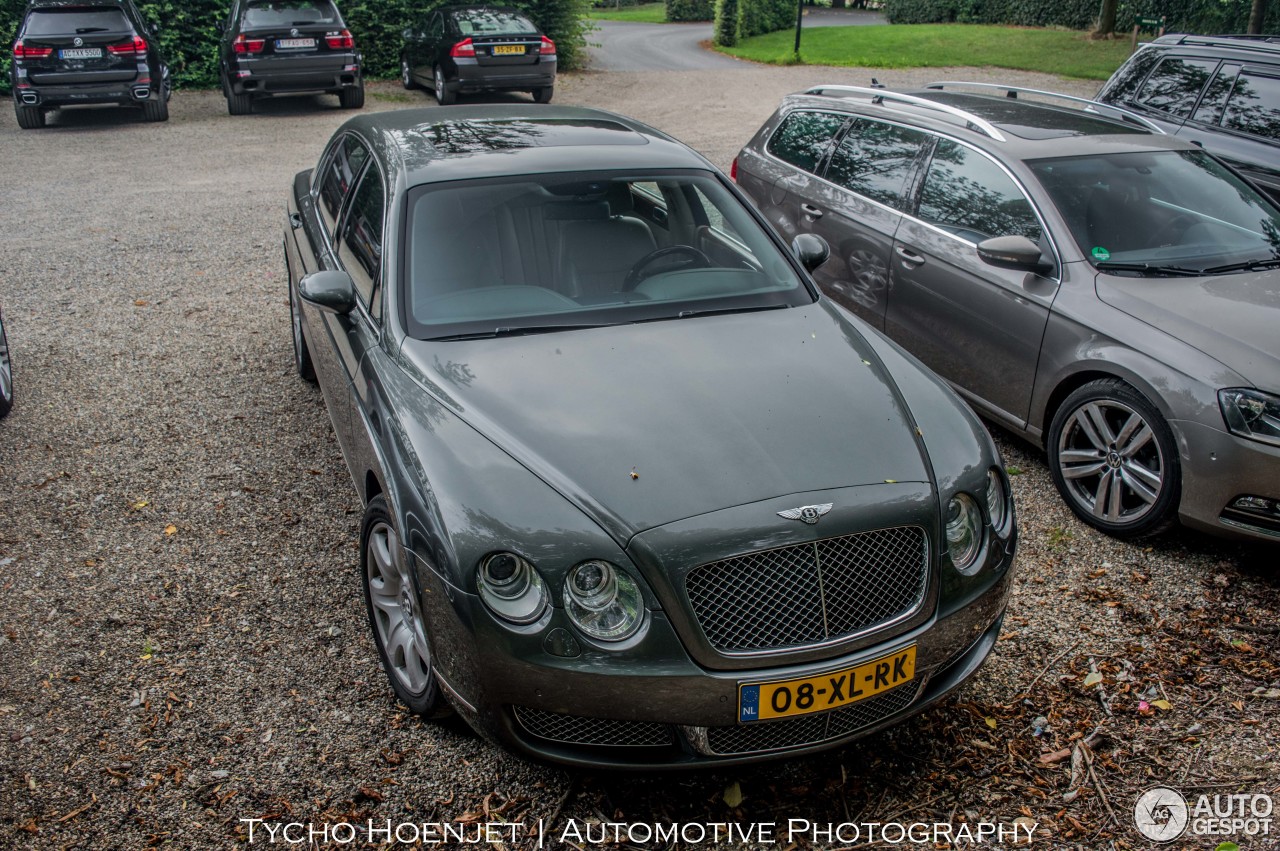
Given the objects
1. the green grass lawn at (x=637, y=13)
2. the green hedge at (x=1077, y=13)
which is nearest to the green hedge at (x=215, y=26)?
the green hedge at (x=1077, y=13)

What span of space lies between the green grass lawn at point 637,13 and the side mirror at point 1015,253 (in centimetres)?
4219

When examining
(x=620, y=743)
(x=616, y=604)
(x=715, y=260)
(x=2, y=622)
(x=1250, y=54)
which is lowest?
(x=2, y=622)

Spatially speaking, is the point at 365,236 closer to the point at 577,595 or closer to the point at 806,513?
the point at 577,595

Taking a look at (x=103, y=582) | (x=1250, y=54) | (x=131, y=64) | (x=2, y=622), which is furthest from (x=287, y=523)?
(x=131, y=64)

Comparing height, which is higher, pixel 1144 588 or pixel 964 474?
pixel 964 474

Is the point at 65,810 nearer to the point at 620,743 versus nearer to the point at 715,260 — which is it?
the point at 620,743

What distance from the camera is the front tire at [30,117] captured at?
15.4 metres

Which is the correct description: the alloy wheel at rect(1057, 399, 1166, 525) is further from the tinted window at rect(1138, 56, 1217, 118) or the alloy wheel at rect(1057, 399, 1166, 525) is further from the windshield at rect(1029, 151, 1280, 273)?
the tinted window at rect(1138, 56, 1217, 118)

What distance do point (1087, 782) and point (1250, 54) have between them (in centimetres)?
694

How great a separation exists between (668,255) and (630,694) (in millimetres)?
2087

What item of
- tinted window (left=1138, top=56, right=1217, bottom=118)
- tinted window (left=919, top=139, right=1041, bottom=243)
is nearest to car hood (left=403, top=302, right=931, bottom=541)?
tinted window (left=919, top=139, right=1041, bottom=243)

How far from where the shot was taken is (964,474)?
3.22 m

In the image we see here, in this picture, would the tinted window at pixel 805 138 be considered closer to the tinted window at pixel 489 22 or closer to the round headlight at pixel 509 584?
the round headlight at pixel 509 584

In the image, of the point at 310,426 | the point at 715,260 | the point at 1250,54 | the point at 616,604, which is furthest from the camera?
the point at 1250,54
